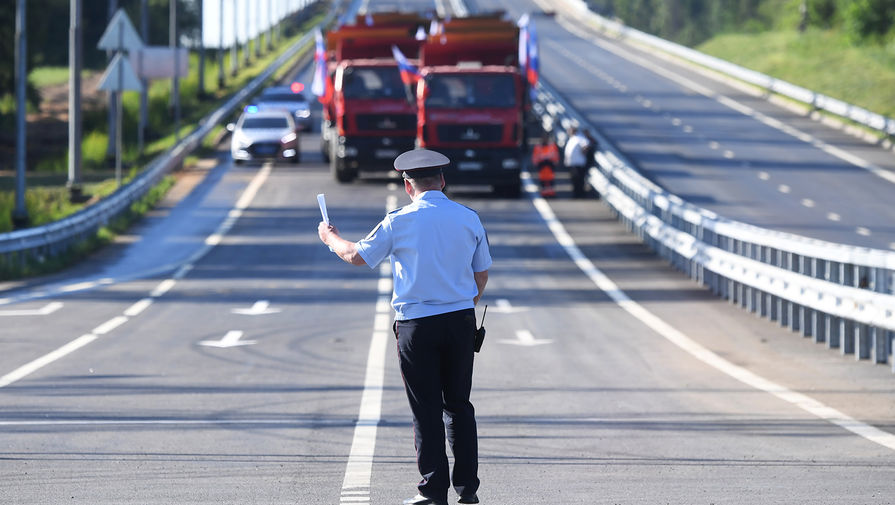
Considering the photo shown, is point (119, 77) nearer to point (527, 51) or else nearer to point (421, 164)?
point (527, 51)

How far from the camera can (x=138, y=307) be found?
823 inches

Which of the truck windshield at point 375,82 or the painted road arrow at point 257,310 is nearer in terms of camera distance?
the painted road arrow at point 257,310

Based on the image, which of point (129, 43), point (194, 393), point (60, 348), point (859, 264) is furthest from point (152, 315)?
point (129, 43)

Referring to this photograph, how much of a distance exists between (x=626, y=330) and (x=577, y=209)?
1907 centimetres

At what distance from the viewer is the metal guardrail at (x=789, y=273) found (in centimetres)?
1534

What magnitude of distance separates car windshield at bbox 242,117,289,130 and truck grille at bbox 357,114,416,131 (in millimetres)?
8824

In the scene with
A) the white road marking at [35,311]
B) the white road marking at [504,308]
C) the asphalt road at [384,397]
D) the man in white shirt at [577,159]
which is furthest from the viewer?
the man in white shirt at [577,159]

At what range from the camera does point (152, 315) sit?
19.9 meters

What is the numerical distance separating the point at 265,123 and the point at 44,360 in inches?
1324

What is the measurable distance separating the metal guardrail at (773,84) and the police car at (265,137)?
1894 cm

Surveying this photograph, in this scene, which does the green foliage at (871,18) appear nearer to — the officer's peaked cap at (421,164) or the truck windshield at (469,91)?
the truck windshield at (469,91)

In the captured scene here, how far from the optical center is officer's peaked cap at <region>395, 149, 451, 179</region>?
25.5 ft

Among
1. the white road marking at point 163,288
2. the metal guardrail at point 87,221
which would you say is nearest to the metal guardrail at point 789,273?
the white road marking at point 163,288

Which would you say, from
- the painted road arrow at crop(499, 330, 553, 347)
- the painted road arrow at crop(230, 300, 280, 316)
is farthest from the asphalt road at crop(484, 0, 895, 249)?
the painted road arrow at crop(499, 330, 553, 347)
